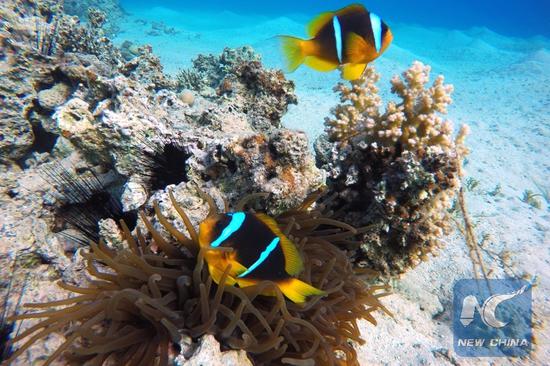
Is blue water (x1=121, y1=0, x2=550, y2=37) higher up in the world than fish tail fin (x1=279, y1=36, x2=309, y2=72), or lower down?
higher up

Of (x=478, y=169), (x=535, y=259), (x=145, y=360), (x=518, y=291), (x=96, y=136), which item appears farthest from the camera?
(x=478, y=169)

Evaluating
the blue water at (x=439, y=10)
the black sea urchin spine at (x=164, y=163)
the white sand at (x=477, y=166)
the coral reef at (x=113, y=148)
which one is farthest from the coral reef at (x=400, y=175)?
the blue water at (x=439, y=10)

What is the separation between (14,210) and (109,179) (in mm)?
827

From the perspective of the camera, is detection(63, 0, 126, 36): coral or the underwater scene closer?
the underwater scene

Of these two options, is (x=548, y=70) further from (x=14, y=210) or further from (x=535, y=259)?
(x=14, y=210)

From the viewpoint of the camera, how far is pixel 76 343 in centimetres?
173

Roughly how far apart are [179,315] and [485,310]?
9.39 feet

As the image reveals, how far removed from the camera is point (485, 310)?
117 inches

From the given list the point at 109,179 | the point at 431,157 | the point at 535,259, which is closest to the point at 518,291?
the point at 535,259

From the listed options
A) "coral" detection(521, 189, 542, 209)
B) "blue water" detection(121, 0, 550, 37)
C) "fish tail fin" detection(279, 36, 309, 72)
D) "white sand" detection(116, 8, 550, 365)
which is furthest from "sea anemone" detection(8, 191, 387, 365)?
"blue water" detection(121, 0, 550, 37)

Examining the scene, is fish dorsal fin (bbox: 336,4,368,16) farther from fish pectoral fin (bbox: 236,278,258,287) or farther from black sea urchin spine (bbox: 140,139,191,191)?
fish pectoral fin (bbox: 236,278,258,287)

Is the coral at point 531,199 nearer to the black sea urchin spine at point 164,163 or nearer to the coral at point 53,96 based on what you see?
the black sea urchin spine at point 164,163

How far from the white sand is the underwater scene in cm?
3

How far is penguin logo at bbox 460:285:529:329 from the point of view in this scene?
113 inches
